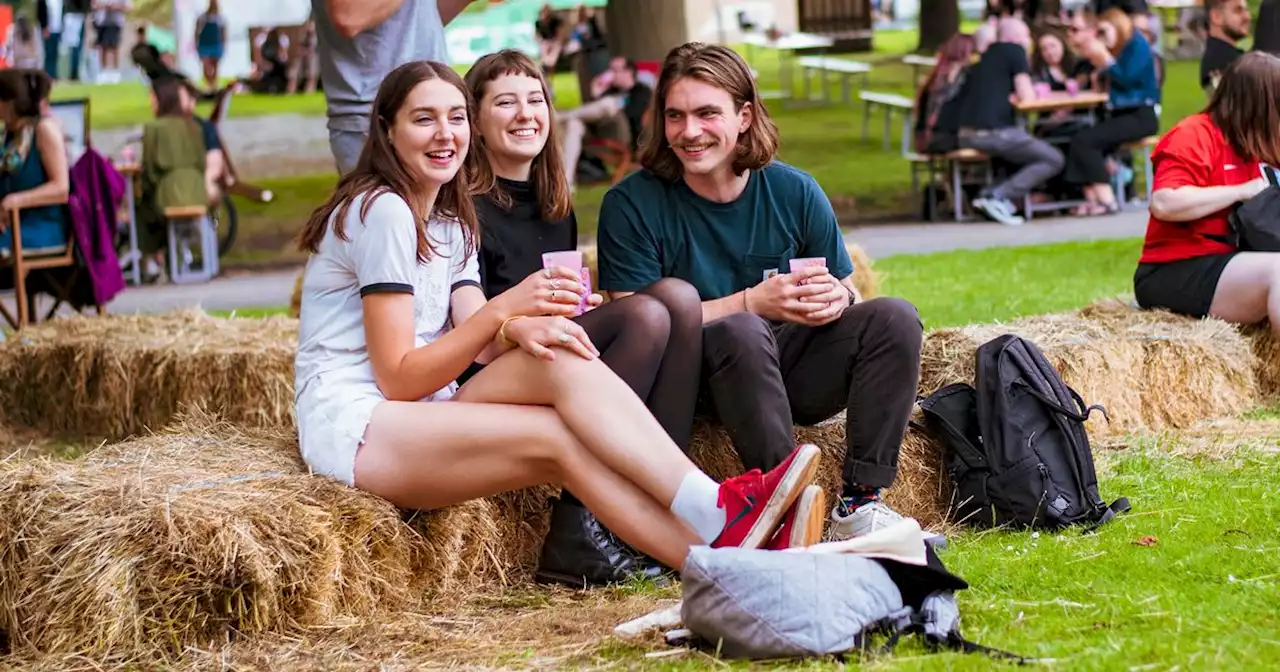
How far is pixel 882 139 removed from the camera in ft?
65.3

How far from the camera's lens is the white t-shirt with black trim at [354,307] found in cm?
394

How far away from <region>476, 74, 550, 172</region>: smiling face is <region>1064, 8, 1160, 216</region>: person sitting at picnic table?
29.3ft

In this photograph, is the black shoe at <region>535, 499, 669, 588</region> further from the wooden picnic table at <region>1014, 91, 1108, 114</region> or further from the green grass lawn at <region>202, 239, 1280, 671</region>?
the wooden picnic table at <region>1014, 91, 1108, 114</region>

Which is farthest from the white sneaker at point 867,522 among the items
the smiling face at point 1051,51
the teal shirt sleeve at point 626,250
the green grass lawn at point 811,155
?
the smiling face at point 1051,51

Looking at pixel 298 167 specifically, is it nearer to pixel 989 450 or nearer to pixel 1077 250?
pixel 1077 250

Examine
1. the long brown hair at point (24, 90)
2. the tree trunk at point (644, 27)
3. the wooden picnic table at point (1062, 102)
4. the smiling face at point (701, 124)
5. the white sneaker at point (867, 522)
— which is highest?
the tree trunk at point (644, 27)

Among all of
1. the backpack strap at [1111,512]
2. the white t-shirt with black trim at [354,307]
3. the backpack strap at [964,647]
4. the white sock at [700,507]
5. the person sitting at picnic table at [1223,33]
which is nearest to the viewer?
the backpack strap at [964,647]

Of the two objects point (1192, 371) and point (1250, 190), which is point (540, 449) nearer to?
point (1192, 371)

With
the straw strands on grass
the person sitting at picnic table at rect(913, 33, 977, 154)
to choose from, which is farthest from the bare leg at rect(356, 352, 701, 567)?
the person sitting at picnic table at rect(913, 33, 977, 154)

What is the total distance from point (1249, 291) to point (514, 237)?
9.92ft

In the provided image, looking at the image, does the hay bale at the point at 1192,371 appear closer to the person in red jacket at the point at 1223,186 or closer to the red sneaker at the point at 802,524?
the person in red jacket at the point at 1223,186

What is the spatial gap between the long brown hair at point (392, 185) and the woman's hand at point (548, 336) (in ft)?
1.39

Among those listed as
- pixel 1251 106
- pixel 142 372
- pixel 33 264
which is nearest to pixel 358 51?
pixel 142 372

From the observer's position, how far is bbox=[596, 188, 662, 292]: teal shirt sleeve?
4.54 meters
